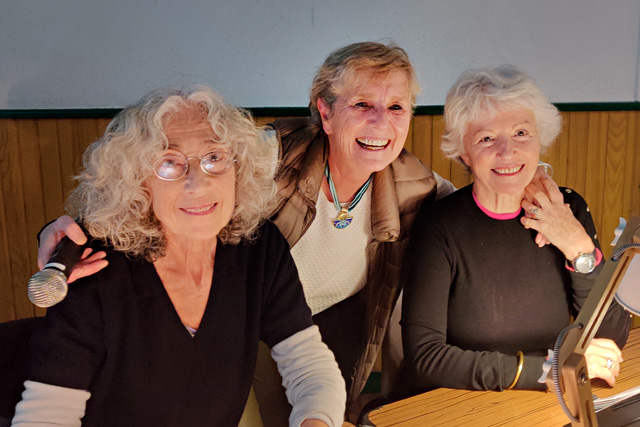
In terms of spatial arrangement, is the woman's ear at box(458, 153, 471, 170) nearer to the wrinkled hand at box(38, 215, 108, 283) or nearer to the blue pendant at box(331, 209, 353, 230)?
the blue pendant at box(331, 209, 353, 230)

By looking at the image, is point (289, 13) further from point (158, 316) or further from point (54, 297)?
point (54, 297)

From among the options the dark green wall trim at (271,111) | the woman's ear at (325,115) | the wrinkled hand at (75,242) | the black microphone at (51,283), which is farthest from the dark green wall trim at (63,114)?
the black microphone at (51,283)

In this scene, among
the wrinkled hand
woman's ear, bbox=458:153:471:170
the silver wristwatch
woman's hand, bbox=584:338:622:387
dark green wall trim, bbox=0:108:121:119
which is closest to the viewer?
the wrinkled hand

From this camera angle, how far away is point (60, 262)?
3.76 ft

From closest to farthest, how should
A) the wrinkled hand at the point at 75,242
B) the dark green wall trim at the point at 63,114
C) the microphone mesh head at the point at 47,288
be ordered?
the microphone mesh head at the point at 47,288 < the wrinkled hand at the point at 75,242 < the dark green wall trim at the point at 63,114

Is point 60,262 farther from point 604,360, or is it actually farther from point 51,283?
point 604,360

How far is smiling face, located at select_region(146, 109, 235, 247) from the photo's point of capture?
1.33 meters

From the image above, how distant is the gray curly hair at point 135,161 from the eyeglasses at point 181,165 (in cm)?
2

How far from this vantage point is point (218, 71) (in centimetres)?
265

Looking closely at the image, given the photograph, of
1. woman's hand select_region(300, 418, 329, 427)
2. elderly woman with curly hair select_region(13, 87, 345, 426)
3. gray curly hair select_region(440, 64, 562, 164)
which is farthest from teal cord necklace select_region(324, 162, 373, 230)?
woman's hand select_region(300, 418, 329, 427)

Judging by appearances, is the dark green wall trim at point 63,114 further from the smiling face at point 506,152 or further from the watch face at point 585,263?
the watch face at point 585,263

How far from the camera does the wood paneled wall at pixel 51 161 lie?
8.36ft

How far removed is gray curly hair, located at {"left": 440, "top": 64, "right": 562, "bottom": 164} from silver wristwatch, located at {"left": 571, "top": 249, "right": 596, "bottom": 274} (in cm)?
39

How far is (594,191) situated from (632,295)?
95.6 inches
